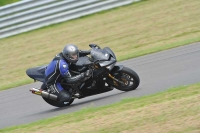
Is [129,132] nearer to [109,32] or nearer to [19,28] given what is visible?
[109,32]

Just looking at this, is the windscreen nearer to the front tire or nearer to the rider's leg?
the front tire

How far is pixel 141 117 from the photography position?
277 inches

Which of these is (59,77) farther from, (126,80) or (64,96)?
(126,80)

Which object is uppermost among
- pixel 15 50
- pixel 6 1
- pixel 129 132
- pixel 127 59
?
pixel 6 1

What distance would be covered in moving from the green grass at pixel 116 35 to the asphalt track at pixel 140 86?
75 centimetres

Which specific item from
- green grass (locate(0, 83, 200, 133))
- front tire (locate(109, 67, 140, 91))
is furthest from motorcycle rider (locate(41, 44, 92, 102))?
green grass (locate(0, 83, 200, 133))

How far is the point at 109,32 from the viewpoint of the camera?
16.3 meters

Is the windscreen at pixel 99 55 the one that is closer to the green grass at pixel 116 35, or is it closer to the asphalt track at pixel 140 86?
the asphalt track at pixel 140 86

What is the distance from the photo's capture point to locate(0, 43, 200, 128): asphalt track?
378 inches

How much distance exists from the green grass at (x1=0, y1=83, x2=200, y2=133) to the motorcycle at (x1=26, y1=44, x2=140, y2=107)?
40.4 inches

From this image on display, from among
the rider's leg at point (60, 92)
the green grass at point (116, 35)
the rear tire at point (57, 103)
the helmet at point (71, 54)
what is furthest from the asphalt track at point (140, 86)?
the helmet at point (71, 54)

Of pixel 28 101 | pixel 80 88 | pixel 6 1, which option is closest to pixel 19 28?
pixel 6 1

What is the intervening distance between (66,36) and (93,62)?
7414 mm

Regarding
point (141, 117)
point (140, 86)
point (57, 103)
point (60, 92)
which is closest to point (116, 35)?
point (140, 86)
